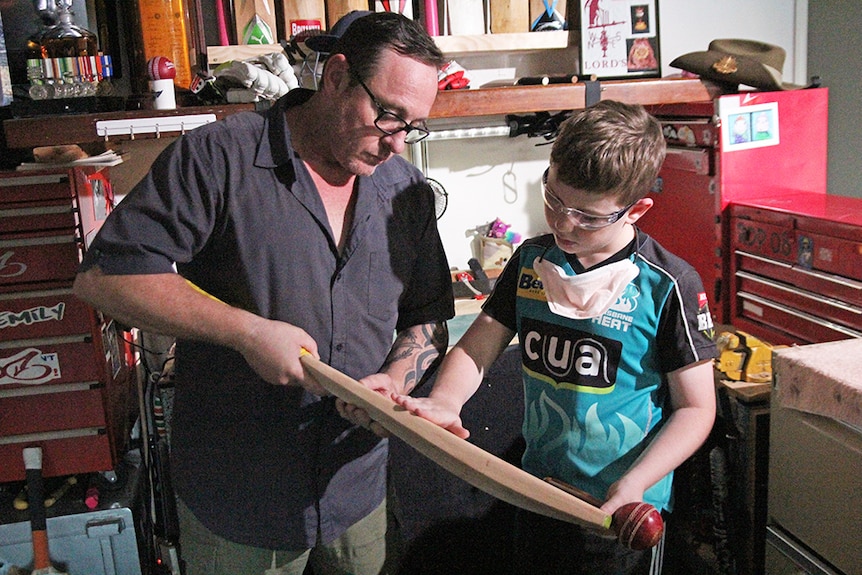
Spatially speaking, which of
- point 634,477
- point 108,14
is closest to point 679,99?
point 634,477

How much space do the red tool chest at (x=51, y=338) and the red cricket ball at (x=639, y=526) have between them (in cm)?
146

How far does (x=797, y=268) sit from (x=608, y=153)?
1.25 meters

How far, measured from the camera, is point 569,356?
137cm

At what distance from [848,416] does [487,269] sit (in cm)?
164

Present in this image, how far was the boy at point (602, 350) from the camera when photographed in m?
1.28

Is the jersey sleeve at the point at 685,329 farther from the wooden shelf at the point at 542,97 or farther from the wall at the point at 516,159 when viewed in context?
the wall at the point at 516,159

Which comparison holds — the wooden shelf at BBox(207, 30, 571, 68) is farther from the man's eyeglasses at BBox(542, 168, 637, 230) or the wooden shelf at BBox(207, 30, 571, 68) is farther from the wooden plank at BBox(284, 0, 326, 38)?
the man's eyeglasses at BBox(542, 168, 637, 230)

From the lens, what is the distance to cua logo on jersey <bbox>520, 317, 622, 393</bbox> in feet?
4.40

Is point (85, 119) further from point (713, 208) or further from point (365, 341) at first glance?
point (713, 208)

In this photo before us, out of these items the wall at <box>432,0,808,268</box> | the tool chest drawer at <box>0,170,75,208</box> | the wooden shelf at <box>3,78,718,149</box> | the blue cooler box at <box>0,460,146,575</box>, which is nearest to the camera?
the tool chest drawer at <box>0,170,75,208</box>

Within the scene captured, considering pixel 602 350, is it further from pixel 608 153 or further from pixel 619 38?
pixel 619 38

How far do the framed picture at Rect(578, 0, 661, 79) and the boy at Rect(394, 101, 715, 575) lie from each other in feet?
5.30

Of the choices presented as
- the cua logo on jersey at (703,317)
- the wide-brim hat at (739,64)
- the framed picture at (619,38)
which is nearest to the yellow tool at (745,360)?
the cua logo on jersey at (703,317)

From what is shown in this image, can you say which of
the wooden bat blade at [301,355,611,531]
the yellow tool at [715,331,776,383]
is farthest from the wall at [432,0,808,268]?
the wooden bat blade at [301,355,611,531]
